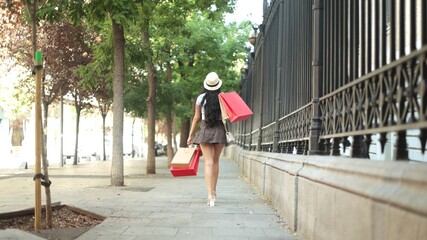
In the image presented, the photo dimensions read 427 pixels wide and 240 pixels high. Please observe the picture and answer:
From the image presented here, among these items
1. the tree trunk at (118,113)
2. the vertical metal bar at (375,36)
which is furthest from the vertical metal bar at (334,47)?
the tree trunk at (118,113)

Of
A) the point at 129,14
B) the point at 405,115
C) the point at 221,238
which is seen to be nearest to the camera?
the point at 405,115

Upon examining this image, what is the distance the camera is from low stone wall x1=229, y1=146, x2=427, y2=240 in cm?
226

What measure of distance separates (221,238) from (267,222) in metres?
1.16

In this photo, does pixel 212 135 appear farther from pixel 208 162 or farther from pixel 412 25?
pixel 412 25

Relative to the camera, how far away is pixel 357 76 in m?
3.83

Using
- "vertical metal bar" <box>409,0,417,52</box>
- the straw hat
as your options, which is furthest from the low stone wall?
the straw hat

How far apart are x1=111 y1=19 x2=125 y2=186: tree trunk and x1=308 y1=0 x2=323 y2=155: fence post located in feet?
21.8

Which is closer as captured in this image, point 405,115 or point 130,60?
point 405,115

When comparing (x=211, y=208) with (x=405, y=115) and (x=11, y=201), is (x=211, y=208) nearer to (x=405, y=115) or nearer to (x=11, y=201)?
(x=11, y=201)

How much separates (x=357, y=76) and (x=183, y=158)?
4568 mm

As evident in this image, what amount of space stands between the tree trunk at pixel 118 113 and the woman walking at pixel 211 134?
360cm

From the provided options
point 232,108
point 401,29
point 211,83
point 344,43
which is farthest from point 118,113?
point 401,29

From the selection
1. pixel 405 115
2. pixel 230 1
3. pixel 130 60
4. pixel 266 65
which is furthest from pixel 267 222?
pixel 230 1

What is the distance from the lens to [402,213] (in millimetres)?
2334
